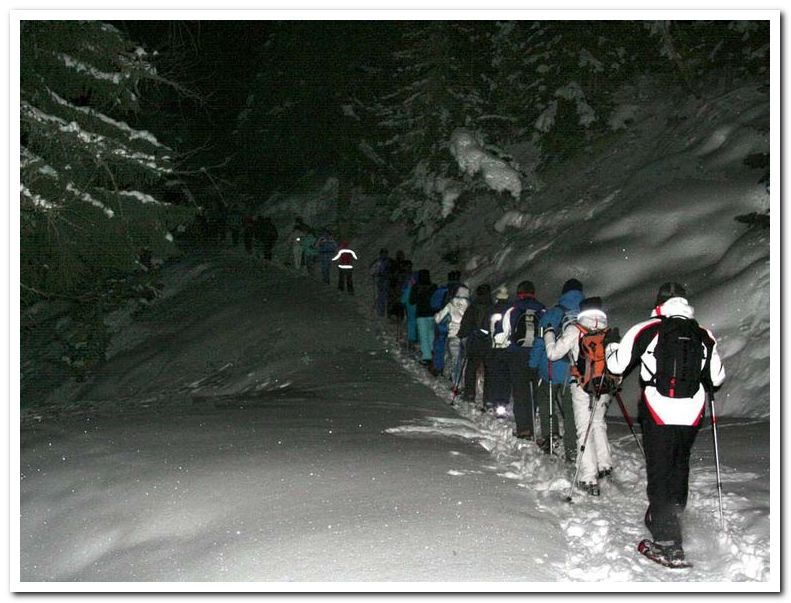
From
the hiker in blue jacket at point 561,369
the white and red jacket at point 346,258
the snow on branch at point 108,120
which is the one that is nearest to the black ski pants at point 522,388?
the hiker in blue jacket at point 561,369

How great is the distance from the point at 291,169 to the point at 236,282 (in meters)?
16.7

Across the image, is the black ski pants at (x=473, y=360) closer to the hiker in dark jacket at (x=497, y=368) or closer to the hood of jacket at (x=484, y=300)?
the hiker in dark jacket at (x=497, y=368)

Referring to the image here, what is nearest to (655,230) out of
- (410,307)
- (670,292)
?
(410,307)

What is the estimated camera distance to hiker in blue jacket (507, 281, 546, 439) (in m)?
9.56

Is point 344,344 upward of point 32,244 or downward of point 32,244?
downward

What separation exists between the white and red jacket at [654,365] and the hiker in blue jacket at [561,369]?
190 centimetres

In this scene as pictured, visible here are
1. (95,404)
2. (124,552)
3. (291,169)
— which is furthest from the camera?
(291,169)

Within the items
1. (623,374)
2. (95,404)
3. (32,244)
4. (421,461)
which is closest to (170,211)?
(32,244)

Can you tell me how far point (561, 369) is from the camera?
27.9ft

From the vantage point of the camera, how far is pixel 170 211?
15.2 m

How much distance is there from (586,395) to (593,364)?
603 millimetres

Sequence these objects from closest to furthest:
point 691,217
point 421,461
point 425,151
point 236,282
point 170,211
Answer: point 421,461
point 170,211
point 691,217
point 425,151
point 236,282

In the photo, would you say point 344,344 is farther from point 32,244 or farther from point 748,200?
point 748,200

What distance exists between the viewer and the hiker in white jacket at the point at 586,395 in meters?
7.77
